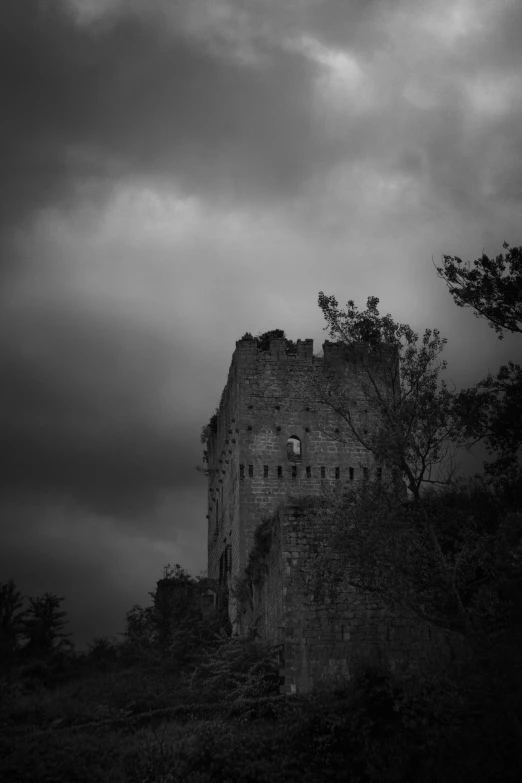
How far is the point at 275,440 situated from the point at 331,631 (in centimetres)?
1516

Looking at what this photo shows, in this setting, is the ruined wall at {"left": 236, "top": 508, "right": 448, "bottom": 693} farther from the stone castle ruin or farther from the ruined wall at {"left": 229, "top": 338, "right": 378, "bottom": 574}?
the ruined wall at {"left": 229, "top": 338, "right": 378, "bottom": 574}

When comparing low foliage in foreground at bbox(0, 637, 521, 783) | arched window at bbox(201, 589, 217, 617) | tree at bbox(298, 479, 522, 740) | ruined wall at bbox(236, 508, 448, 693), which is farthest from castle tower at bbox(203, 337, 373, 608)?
low foliage in foreground at bbox(0, 637, 521, 783)

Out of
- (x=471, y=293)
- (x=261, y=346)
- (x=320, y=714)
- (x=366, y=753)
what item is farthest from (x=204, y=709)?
(x=261, y=346)

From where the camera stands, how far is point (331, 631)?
19625mm

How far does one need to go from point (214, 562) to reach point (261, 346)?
10558mm

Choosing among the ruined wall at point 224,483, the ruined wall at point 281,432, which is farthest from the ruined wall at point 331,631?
the ruined wall at point 224,483

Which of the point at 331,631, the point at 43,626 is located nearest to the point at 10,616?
the point at 43,626

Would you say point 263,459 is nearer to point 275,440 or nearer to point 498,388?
point 275,440

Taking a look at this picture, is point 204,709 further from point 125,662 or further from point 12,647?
point 12,647

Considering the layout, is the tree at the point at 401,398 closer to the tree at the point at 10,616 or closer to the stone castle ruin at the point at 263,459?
the stone castle ruin at the point at 263,459

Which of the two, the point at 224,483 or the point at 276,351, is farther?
the point at 224,483

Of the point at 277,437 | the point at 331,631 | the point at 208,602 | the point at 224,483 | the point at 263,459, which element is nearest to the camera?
the point at 331,631

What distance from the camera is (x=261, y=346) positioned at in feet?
117

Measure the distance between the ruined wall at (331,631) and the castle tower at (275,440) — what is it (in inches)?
493
